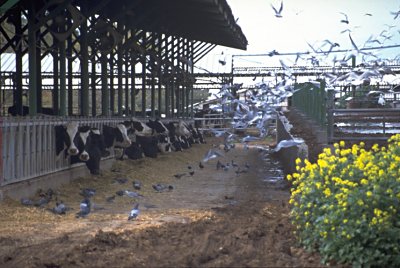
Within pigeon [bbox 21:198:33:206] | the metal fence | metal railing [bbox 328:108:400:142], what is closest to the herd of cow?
the metal fence

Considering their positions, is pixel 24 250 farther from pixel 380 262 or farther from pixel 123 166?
pixel 123 166

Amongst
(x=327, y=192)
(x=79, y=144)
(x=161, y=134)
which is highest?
(x=327, y=192)

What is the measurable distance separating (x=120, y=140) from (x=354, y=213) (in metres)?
15.6

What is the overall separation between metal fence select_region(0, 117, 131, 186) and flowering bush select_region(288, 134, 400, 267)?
7.93 metres

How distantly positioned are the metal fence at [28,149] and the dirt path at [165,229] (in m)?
0.72

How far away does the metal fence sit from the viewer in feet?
43.1

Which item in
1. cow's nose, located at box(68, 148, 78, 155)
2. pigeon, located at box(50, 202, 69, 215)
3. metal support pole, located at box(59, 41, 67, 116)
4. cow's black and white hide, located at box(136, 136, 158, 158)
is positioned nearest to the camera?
pigeon, located at box(50, 202, 69, 215)

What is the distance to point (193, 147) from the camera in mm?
33312

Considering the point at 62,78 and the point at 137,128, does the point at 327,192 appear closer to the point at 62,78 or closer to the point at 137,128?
the point at 62,78

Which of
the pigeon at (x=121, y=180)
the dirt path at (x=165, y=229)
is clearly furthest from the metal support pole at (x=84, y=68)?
the pigeon at (x=121, y=180)

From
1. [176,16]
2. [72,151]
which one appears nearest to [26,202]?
[72,151]

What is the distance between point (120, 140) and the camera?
819 inches

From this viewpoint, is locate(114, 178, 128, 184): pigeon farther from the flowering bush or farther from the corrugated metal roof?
the flowering bush

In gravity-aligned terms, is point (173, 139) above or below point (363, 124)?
below
